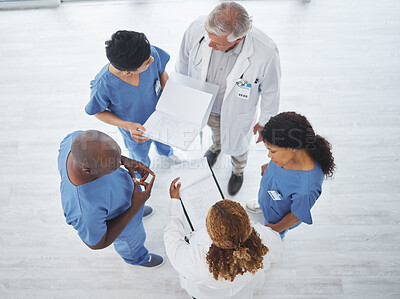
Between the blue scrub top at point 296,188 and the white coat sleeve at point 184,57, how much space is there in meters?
0.83

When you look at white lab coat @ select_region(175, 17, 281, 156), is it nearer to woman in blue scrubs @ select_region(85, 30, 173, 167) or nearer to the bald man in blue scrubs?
woman in blue scrubs @ select_region(85, 30, 173, 167)

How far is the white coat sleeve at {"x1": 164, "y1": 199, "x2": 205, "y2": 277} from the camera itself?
133 cm

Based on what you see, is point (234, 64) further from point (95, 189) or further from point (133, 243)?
point (133, 243)

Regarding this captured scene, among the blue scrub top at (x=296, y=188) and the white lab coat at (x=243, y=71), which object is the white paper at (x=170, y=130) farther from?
the blue scrub top at (x=296, y=188)

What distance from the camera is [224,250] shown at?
124cm

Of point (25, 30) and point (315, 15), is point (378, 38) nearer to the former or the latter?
point (315, 15)

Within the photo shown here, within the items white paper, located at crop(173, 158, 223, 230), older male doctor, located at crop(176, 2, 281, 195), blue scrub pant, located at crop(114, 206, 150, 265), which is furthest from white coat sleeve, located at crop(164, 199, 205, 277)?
older male doctor, located at crop(176, 2, 281, 195)

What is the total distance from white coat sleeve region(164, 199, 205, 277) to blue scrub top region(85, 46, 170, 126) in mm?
608

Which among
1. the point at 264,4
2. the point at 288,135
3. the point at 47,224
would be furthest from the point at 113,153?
the point at 264,4

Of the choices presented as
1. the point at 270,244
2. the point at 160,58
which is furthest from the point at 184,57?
the point at 270,244

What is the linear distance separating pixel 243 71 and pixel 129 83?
0.62 meters

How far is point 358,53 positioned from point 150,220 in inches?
95.1

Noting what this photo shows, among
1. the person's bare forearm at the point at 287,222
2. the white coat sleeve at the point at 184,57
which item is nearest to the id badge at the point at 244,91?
the white coat sleeve at the point at 184,57

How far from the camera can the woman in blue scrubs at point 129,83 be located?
1.54 metres
